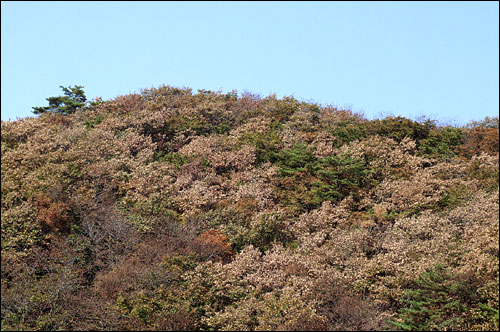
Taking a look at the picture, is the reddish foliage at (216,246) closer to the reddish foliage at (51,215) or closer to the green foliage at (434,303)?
the reddish foliage at (51,215)

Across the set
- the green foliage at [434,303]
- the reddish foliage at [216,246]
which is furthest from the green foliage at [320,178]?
the green foliage at [434,303]

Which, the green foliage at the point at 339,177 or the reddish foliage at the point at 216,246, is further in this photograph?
the green foliage at the point at 339,177

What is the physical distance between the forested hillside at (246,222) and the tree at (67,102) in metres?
8.44

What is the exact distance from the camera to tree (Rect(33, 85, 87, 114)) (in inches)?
2258

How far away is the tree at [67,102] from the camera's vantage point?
57344 mm

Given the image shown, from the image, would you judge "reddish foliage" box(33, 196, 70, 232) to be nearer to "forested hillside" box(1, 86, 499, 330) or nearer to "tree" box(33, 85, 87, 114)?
"forested hillside" box(1, 86, 499, 330)

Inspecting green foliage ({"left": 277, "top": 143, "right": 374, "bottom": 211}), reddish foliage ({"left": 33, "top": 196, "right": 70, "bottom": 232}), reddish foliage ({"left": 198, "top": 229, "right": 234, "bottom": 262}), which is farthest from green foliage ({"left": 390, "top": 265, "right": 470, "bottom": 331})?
reddish foliage ({"left": 33, "top": 196, "right": 70, "bottom": 232})

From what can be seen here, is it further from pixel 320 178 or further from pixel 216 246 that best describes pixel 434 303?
pixel 320 178

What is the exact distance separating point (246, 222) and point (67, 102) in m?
32.2

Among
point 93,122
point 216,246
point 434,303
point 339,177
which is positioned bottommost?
point 434,303

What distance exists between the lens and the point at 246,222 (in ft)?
111

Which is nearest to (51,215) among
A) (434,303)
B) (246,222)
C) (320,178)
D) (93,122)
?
(246,222)

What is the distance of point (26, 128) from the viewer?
3734 cm

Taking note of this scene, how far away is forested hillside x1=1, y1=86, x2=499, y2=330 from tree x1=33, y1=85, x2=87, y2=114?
8.44 m
